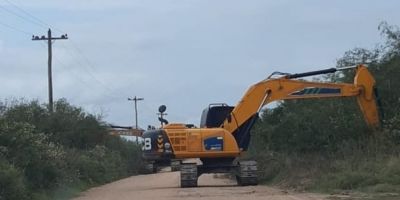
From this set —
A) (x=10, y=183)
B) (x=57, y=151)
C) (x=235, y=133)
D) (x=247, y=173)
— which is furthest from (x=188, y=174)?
(x=10, y=183)

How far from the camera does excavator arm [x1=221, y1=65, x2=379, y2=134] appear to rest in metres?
32.7

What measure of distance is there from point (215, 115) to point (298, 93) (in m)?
4.77

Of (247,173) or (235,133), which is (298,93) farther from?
(247,173)

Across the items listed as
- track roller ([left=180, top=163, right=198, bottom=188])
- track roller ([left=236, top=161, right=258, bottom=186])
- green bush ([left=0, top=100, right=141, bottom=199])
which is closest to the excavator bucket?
track roller ([left=236, top=161, right=258, bottom=186])

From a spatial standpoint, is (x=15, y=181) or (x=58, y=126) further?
(x=58, y=126)

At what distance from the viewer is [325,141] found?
37.1 metres

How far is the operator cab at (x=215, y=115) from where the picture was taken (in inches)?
1430

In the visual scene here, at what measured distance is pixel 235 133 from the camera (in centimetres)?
3509

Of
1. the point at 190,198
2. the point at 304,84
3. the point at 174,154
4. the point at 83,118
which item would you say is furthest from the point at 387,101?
the point at 83,118

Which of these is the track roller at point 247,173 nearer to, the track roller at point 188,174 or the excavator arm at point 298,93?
the excavator arm at point 298,93

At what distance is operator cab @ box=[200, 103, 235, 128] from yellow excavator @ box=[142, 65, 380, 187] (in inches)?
27.4

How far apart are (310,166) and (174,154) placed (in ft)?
20.1

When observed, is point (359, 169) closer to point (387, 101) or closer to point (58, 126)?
point (387, 101)

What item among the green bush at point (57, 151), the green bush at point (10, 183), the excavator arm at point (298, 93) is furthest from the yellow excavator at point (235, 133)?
the green bush at point (10, 183)
